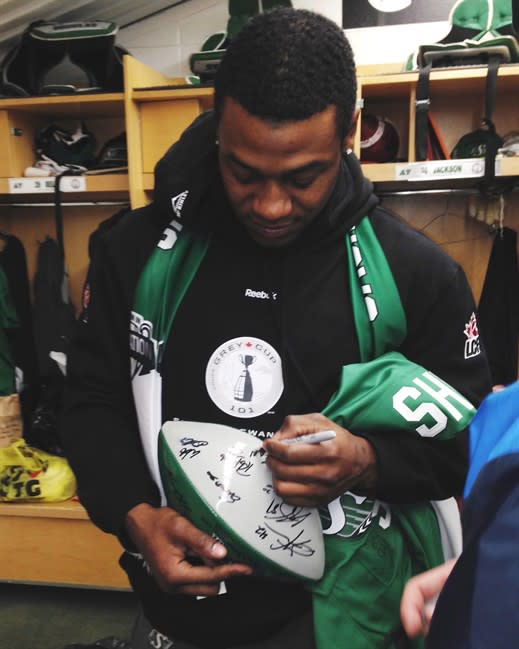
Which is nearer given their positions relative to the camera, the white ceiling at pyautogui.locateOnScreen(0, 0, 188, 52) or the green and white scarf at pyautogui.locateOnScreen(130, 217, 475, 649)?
the green and white scarf at pyautogui.locateOnScreen(130, 217, 475, 649)

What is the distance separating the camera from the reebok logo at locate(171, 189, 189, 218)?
905 mm

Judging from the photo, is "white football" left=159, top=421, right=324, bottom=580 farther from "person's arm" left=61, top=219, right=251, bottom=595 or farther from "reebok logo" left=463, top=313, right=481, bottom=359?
"reebok logo" left=463, top=313, right=481, bottom=359

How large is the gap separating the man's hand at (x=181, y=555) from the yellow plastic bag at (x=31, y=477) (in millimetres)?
1618

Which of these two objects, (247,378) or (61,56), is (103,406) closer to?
(247,378)

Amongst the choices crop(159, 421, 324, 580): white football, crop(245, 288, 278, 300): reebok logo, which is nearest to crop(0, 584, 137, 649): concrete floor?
crop(159, 421, 324, 580): white football

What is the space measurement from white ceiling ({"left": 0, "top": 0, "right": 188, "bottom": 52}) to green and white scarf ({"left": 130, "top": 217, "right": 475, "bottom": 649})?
2.05 m

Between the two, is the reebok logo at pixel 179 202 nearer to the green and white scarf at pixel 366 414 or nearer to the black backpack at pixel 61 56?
the green and white scarf at pixel 366 414

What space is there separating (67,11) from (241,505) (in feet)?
8.35

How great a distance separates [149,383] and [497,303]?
178 centimetres

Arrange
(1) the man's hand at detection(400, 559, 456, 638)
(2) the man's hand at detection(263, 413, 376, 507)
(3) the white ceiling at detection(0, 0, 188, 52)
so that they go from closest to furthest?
(1) the man's hand at detection(400, 559, 456, 638) → (2) the man's hand at detection(263, 413, 376, 507) → (3) the white ceiling at detection(0, 0, 188, 52)

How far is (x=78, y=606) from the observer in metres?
2.38

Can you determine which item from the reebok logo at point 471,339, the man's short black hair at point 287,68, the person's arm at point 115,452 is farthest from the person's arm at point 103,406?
the reebok logo at point 471,339

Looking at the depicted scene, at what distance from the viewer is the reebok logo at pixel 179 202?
2.97 ft

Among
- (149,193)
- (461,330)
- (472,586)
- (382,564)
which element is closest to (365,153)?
(149,193)
